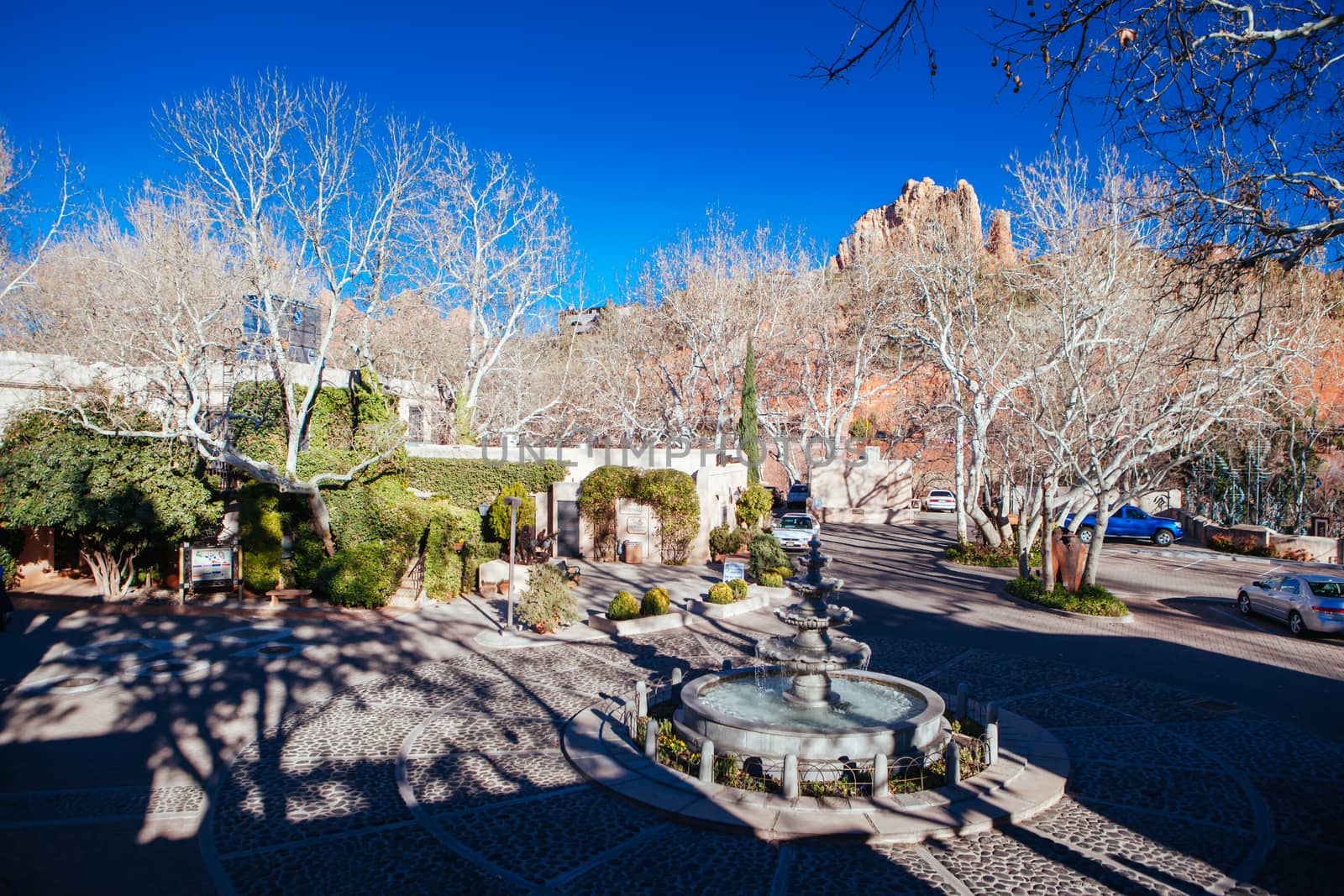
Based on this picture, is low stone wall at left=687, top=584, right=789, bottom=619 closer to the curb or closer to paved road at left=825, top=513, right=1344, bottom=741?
paved road at left=825, top=513, right=1344, bottom=741

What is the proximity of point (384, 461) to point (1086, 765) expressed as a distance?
20.0 metres

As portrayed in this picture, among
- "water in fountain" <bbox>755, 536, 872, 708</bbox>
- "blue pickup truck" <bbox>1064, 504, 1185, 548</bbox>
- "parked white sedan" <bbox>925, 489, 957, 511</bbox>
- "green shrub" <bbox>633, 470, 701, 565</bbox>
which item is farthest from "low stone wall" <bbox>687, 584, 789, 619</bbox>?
"parked white sedan" <bbox>925, 489, 957, 511</bbox>

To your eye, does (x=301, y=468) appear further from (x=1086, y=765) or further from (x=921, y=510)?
(x=921, y=510)

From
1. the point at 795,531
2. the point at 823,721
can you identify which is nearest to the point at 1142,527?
the point at 795,531

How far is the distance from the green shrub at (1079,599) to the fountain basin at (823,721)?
9.79 metres

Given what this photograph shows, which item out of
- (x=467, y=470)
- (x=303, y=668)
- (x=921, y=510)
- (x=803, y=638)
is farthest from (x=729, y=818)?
(x=921, y=510)

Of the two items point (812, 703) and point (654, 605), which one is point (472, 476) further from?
point (812, 703)

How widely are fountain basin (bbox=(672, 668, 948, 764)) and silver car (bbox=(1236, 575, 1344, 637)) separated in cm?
1169

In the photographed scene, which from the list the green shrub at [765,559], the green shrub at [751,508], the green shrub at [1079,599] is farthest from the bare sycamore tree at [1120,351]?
the green shrub at [751,508]

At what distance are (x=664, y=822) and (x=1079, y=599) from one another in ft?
49.3

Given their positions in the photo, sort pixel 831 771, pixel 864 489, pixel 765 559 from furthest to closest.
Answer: pixel 864 489
pixel 765 559
pixel 831 771

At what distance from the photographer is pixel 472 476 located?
93.8 ft

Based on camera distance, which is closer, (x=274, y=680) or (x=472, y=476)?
(x=274, y=680)

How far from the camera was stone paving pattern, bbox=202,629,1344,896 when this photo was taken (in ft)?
22.1
